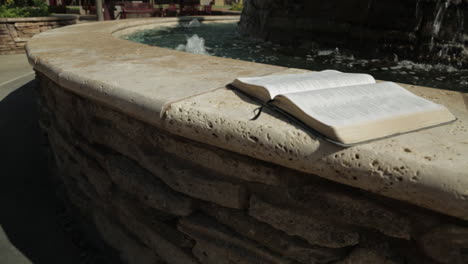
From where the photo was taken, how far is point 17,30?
940 cm

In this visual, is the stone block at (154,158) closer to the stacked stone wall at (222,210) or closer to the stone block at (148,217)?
the stacked stone wall at (222,210)

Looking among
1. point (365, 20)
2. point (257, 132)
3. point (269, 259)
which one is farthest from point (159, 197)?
point (365, 20)

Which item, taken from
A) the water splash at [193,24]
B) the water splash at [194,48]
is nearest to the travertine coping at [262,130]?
the water splash at [194,48]

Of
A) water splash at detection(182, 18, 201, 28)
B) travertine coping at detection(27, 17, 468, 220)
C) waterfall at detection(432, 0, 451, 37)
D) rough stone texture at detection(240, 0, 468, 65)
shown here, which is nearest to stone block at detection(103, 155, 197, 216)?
travertine coping at detection(27, 17, 468, 220)

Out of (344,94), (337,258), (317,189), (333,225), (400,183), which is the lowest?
(337,258)

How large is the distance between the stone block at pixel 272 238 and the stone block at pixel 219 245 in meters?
0.03

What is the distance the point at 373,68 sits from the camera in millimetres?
4367

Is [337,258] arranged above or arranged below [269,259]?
above

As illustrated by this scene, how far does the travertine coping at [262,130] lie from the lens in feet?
3.33

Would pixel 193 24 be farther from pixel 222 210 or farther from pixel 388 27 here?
pixel 222 210

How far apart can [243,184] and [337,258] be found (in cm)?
45

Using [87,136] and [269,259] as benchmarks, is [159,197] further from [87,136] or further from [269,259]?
[87,136]

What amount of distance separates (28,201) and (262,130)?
98.0 inches

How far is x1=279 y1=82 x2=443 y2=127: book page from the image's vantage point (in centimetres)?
118
